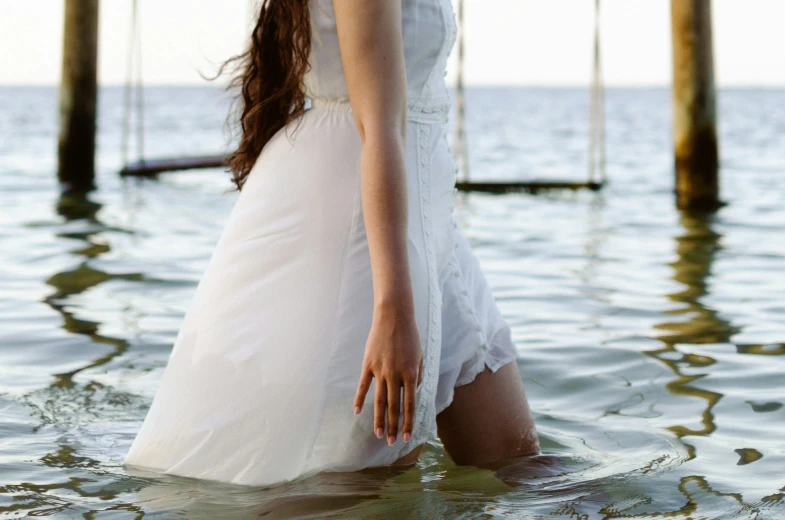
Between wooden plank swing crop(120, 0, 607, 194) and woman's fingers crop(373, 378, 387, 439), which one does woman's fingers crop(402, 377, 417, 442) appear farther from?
wooden plank swing crop(120, 0, 607, 194)

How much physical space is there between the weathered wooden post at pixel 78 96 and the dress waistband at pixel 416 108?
25.7 feet

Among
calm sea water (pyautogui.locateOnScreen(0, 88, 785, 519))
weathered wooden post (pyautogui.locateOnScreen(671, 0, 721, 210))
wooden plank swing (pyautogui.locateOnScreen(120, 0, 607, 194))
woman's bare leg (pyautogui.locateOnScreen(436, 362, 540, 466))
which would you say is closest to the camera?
woman's bare leg (pyautogui.locateOnScreen(436, 362, 540, 466))

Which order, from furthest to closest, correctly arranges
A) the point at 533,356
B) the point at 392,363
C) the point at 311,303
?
the point at 533,356
the point at 311,303
the point at 392,363

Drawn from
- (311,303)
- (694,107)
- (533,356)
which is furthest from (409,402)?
(694,107)

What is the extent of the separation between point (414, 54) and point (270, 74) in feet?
1.00

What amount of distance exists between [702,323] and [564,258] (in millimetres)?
1769

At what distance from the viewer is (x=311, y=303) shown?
1.98 m

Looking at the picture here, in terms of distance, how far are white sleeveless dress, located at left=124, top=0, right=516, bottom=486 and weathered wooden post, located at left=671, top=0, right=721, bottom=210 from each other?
242 inches

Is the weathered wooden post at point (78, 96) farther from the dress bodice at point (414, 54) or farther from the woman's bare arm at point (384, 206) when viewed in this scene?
the woman's bare arm at point (384, 206)

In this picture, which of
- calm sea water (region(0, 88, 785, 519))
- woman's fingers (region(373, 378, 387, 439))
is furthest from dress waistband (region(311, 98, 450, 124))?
calm sea water (region(0, 88, 785, 519))

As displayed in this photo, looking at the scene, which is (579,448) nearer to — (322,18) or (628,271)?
(322,18)

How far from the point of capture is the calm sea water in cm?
239

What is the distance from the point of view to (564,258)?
247 inches

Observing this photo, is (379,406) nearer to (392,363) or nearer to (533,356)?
(392,363)
